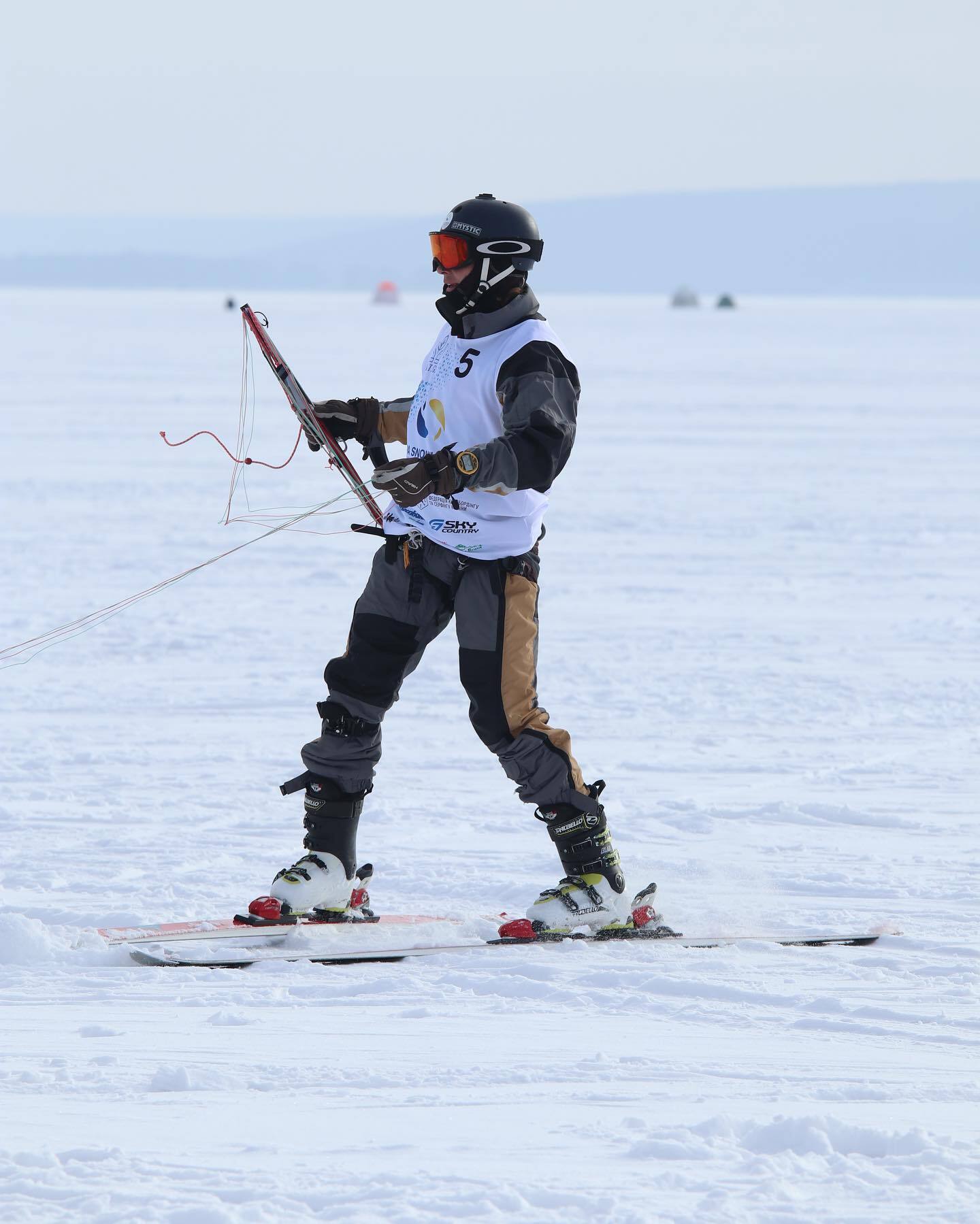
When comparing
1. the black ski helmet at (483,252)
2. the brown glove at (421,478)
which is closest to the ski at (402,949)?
the brown glove at (421,478)

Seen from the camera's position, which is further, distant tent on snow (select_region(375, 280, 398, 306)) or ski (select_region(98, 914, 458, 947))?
distant tent on snow (select_region(375, 280, 398, 306))

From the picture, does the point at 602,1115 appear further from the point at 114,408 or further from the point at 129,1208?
the point at 114,408

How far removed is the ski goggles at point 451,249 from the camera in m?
3.81

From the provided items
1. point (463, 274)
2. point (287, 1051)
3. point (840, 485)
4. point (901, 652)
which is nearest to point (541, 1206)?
point (287, 1051)

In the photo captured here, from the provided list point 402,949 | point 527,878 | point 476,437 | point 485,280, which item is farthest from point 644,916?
point 485,280

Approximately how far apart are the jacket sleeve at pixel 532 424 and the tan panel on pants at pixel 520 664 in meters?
0.27

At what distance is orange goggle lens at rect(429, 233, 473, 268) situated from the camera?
3.81 meters

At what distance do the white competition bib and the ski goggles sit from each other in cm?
16

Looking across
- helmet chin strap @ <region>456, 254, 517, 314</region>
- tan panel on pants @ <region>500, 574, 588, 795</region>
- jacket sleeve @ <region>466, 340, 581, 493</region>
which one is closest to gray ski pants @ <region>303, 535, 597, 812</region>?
tan panel on pants @ <region>500, 574, 588, 795</region>

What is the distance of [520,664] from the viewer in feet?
12.5

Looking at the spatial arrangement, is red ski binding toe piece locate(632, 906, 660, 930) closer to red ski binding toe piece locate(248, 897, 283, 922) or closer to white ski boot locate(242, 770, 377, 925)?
white ski boot locate(242, 770, 377, 925)

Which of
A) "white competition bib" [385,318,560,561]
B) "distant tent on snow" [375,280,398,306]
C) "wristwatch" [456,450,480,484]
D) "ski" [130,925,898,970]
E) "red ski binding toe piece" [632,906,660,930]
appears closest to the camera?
"wristwatch" [456,450,480,484]

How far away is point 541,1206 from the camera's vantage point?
8.03 feet

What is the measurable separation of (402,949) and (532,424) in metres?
1.26
